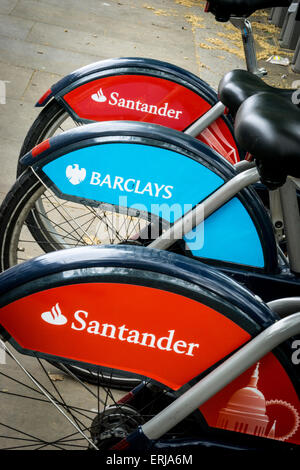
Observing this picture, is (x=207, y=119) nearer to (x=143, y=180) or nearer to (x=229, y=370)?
(x=143, y=180)

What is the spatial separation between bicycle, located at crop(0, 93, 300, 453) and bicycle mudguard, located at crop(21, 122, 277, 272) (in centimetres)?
77

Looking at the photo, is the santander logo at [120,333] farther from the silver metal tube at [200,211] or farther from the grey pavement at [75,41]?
the grey pavement at [75,41]

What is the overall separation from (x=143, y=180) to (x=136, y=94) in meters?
0.78

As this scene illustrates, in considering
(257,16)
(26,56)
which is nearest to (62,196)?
(26,56)

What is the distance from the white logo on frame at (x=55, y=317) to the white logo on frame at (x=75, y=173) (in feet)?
2.86

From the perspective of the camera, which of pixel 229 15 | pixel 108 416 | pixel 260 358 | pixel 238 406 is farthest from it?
pixel 229 15

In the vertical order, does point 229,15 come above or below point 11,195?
above

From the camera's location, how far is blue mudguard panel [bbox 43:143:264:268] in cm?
231

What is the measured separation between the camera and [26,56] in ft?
18.0

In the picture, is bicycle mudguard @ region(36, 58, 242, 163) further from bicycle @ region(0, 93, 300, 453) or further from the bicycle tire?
bicycle @ region(0, 93, 300, 453)

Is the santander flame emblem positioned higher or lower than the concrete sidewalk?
lower

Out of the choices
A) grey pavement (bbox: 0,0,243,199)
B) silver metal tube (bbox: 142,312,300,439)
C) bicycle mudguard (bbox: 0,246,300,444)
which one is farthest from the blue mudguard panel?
grey pavement (bbox: 0,0,243,199)
